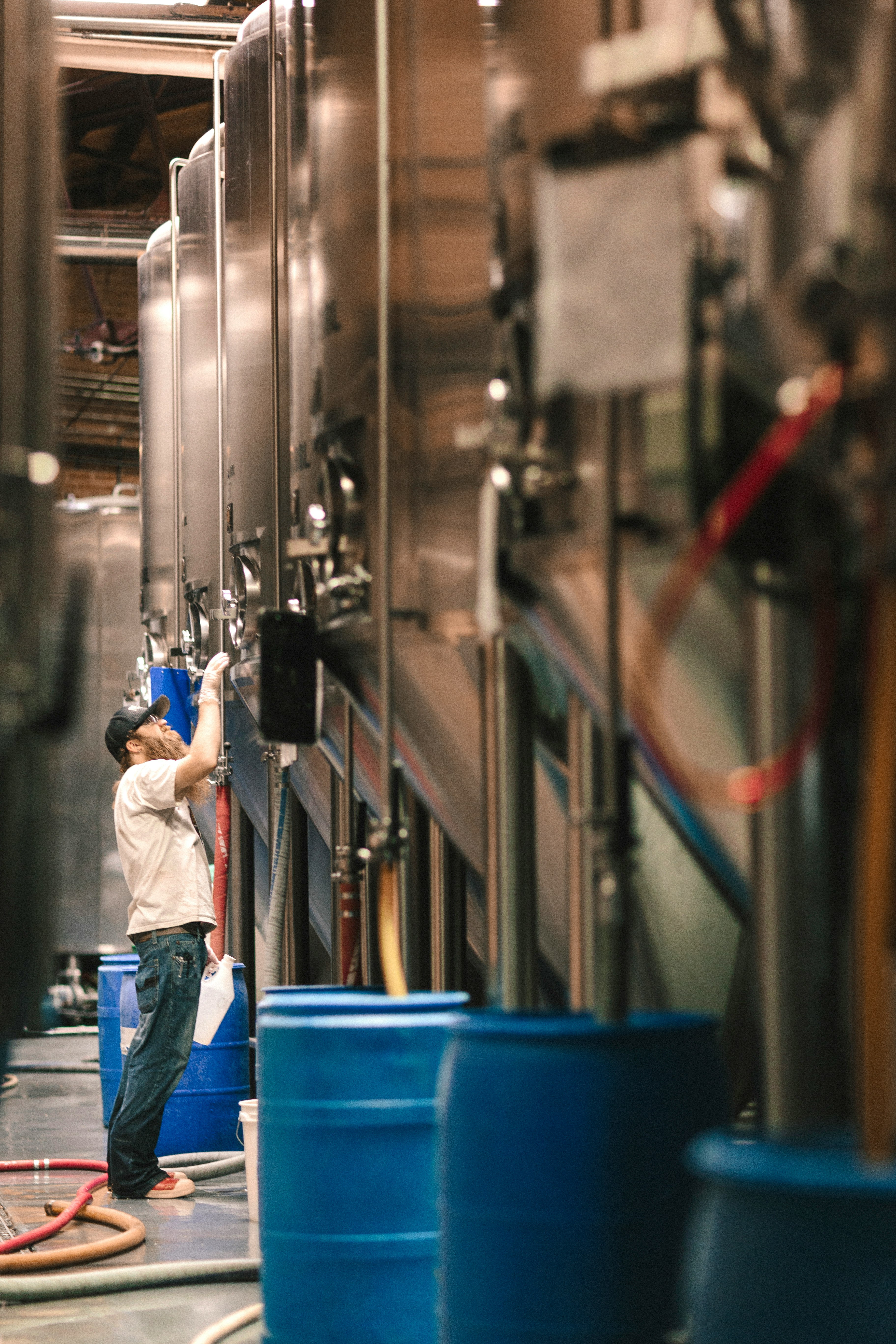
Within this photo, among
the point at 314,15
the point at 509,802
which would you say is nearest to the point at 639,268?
the point at 509,802

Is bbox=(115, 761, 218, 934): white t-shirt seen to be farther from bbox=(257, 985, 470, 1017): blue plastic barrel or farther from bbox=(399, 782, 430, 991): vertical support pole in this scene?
bbox=(257, 985, 470, 1017): blue plastic barrel

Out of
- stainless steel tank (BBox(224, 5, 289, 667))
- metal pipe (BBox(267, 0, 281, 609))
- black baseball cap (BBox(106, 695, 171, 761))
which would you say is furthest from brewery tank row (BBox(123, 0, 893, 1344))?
black baseball cap (BBox(106, 695, 171, 761))

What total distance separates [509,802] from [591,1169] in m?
0.58

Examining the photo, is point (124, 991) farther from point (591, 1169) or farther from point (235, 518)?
point (591, 1169)

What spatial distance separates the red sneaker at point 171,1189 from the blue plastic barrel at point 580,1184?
2.85m

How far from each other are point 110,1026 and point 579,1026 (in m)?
3.91

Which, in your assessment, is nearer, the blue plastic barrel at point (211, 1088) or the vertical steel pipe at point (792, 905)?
the vertical steel pipe at point (792, 905)

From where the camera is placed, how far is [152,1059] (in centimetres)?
432

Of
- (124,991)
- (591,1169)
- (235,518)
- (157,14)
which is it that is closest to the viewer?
(591,1169)

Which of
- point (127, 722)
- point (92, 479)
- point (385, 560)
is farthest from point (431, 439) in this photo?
point (92, 479)

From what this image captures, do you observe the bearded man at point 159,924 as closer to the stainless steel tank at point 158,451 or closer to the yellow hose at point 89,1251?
the yellow hose at point 89,1251

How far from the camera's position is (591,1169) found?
1.56m

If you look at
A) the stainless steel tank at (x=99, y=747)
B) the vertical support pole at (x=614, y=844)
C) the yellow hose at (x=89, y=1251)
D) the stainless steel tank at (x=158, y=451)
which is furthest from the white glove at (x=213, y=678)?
the stainless steel tank at (x=99, y=747)

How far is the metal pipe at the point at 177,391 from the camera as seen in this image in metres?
5.59
